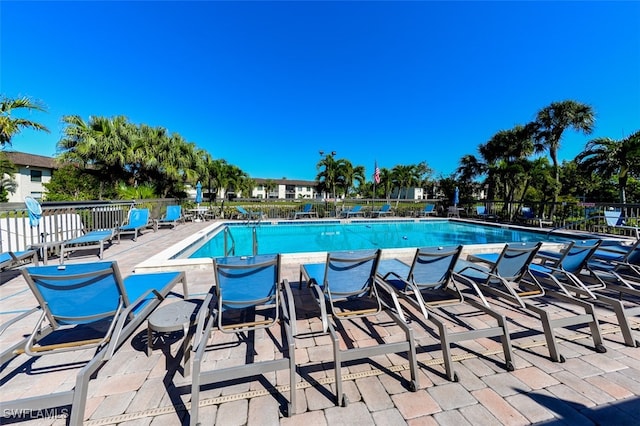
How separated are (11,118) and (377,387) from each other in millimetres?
13065

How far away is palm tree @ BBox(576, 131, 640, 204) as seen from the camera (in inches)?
477

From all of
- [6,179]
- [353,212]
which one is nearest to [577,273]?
[353,212]

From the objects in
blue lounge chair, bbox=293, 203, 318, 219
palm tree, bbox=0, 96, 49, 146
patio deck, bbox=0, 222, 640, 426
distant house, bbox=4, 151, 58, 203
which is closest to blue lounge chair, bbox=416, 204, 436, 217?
blue lounge chair, bbox=293, 203, 318, 219

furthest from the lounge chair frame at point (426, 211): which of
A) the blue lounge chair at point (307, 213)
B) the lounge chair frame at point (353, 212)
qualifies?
the blue lounge chair at point (307, 213)

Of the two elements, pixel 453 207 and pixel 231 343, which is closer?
pixel 231 343

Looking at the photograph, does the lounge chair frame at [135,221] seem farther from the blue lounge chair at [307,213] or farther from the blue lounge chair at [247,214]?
the blue lounge chair at [307,213]

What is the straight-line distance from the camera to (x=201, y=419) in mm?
1586

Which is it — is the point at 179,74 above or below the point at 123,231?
above

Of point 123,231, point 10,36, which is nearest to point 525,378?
point 123,231

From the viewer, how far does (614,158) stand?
12820 millimetres

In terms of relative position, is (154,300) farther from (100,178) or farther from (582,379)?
(100,178)

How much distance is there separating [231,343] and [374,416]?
1.48 m

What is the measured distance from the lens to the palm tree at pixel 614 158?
1212cm

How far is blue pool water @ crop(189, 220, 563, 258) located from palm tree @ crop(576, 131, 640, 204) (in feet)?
23.2
